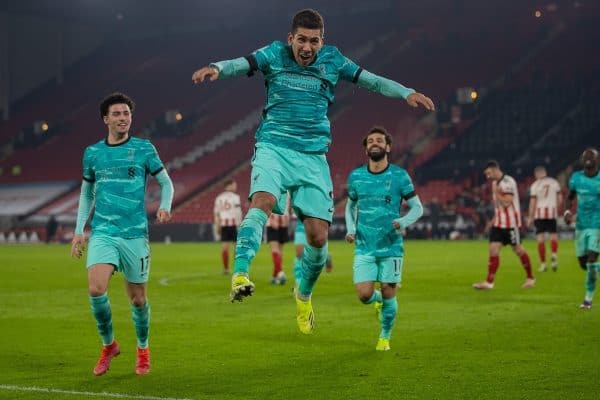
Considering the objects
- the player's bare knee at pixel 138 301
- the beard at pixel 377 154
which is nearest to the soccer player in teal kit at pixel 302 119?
the player's bare knee at pixel 138 301

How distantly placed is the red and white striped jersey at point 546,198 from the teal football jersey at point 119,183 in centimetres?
1615

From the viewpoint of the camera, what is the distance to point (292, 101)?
7.65 meters

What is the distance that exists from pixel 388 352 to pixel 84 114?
5311 centimetres

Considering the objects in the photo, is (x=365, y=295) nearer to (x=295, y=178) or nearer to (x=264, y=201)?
(x=295, y=178)

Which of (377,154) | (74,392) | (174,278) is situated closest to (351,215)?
(377,154)

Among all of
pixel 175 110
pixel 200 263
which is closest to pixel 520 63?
pixel 175 110

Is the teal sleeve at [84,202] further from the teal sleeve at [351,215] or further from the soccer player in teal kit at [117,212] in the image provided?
the teal sleeve at [351,215]

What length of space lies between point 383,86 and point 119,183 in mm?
2361

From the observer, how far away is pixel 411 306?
14.6 metres

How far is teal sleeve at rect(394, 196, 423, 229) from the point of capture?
9789mm

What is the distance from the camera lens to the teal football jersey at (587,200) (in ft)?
44.2

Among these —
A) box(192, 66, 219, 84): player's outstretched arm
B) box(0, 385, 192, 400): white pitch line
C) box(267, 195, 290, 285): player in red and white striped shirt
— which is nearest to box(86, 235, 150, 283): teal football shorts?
box(0, 385, 192, 400): white pitch line

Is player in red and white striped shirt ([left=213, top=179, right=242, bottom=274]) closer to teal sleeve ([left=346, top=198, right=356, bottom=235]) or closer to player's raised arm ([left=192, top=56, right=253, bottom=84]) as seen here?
teal sleeve ([left=346, top=198, right=356, bottom=235])

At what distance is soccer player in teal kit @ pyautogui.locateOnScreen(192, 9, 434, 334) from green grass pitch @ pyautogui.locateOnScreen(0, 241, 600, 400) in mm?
1401
